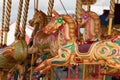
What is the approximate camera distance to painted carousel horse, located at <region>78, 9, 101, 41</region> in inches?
295

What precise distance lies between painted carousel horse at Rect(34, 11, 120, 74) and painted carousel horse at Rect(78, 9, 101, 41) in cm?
31

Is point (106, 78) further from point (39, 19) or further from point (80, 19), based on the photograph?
point (39, 19)

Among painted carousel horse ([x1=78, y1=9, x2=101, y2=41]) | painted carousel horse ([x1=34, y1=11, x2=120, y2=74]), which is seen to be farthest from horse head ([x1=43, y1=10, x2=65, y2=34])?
painted carousel horse ([x1=78, y1=9, x2=101, y2=41])

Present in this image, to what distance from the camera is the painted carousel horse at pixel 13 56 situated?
28.2 feet

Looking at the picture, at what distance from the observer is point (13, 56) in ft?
28.5

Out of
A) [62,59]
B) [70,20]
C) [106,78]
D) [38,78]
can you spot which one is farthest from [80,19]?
[38,78]

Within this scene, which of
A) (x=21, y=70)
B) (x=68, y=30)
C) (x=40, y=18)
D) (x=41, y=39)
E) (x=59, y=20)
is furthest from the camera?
(x=21, y=70)

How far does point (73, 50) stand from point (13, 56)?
1981 mm

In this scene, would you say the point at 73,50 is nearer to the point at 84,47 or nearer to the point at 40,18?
the point at 84,47

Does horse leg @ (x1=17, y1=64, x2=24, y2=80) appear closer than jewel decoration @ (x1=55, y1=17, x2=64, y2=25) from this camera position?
No

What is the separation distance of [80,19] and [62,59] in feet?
2.53

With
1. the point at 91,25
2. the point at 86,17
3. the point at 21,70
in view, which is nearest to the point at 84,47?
the point at 91,25

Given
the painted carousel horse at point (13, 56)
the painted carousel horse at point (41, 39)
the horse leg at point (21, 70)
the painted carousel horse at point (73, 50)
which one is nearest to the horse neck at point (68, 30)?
the painted carousel horse at point (73, 50)

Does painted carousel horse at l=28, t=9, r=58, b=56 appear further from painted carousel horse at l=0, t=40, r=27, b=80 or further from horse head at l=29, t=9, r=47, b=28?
painted carousel horse at l=0, t=40, r=27, b=80
